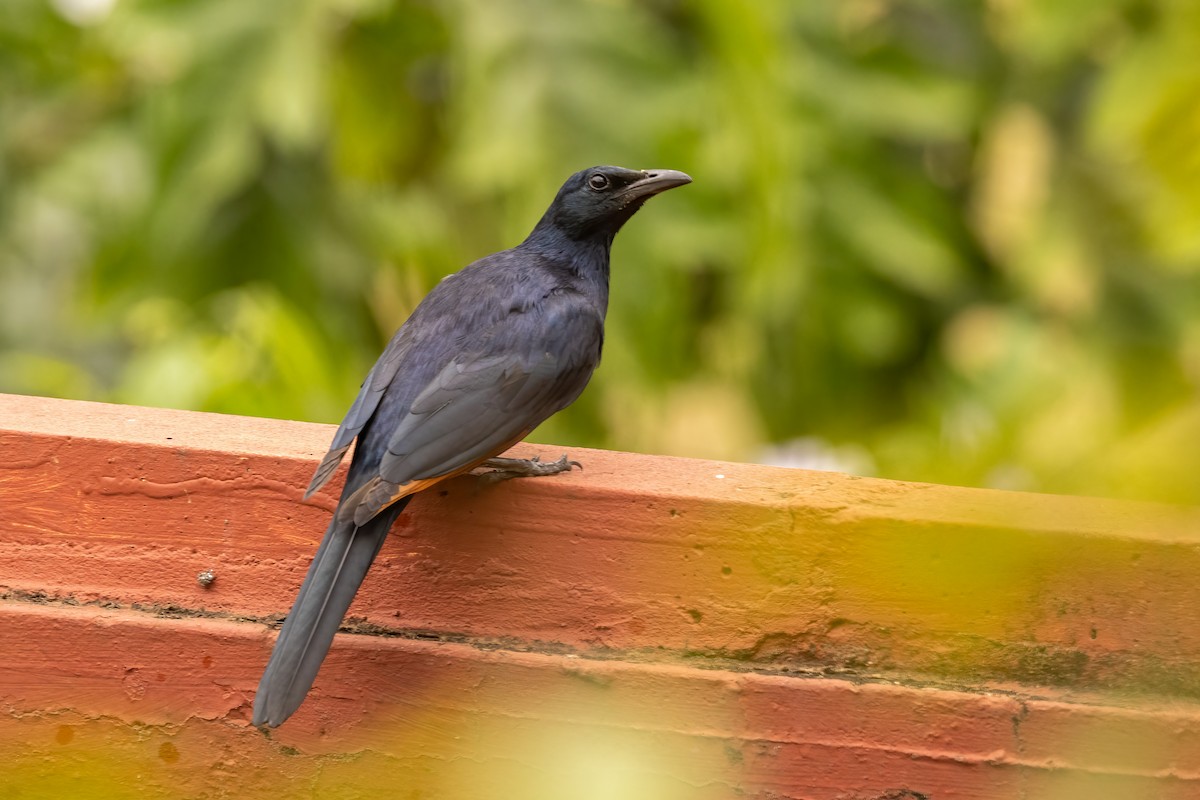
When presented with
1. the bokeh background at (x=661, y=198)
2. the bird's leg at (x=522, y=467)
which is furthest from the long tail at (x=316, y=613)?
the bokeh background at (x=661, y=198)

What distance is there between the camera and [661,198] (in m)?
5.07

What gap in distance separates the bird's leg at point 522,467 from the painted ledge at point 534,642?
0.11 meters

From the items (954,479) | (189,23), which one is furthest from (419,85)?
Result: (954,479)

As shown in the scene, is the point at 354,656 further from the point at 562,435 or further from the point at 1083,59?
the point at 1083,59

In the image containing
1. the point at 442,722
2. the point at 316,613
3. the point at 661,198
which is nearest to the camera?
the point at 316,613

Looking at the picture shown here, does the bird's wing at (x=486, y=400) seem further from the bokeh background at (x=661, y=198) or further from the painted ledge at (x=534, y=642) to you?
the bokeh background at (x=661, y=198)

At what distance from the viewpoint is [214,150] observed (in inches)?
192

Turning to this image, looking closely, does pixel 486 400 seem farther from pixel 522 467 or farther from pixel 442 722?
pixel 442 722

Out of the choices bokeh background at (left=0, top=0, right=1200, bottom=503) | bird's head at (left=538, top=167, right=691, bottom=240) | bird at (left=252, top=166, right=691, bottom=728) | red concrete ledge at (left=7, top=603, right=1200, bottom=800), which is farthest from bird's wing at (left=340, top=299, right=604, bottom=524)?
bokeh background at (left=0, top=0, right=1200, bottom=503)

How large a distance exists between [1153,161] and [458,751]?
60.7 inches

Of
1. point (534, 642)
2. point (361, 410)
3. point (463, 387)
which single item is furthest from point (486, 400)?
point (534, 642)

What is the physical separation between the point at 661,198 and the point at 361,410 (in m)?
2.69

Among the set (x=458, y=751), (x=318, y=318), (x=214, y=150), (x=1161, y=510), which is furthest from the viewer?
(x=318, y=318)

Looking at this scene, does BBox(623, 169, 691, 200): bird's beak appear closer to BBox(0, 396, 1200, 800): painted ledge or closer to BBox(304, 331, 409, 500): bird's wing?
BBox(304, 331, 409, 500): bird's wing
